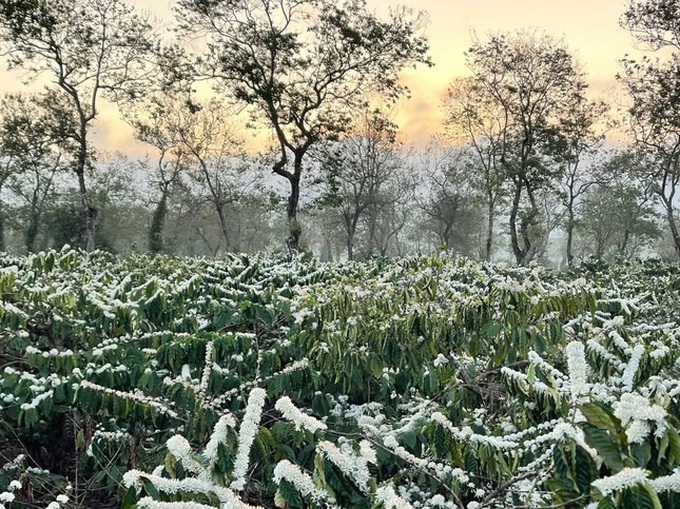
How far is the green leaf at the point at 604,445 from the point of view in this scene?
1184 mm

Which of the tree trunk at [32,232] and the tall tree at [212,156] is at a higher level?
the tall tree at [212,156]

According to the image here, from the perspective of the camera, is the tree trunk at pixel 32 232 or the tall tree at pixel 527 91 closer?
the tall tree at pixel 527 91

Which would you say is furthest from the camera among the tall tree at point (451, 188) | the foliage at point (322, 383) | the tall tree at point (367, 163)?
the tall tree at point (451, 188)

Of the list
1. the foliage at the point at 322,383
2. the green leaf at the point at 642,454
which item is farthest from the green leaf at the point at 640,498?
the foliage at the point at 322,383

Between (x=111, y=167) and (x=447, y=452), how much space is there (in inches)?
1690

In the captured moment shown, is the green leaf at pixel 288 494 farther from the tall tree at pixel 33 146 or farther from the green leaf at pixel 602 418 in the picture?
the tall tree at pixel 33 146

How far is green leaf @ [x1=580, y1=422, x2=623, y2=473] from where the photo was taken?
3.88 feet

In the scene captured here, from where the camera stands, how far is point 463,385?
10.3ft

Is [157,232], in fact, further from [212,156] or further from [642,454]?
[642,454]

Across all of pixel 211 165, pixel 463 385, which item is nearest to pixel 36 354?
pixel 463 385

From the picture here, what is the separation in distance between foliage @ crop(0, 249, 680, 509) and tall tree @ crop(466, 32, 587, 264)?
71.0ft

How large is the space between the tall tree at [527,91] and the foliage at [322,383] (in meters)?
21.6

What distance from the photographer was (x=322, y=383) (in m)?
3.52

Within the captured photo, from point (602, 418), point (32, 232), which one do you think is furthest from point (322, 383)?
point (32, 232)
